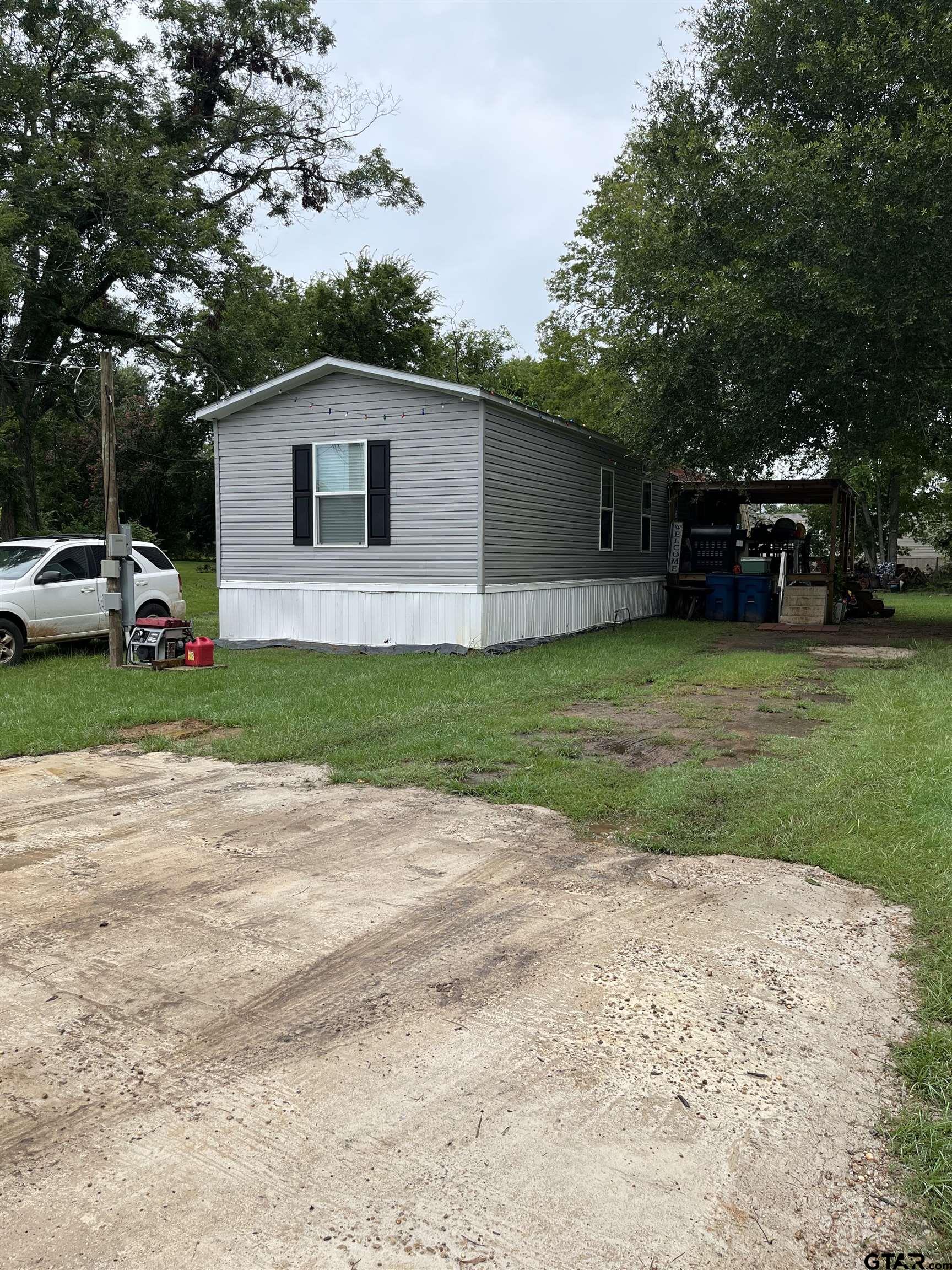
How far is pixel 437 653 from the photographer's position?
489 inches

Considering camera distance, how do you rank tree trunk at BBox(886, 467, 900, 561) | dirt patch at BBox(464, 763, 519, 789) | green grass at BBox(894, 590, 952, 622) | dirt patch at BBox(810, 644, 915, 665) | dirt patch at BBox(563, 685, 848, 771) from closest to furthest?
dirt patch at BBox(464, 763, 519, 789), dirt patch at BBox(563, 685, 848, 771), dirt patch at BBox(810, 644, 915, 665), green grass at BBox(894, 590, 952, 622), tree trunk at BBox(886, 467, 900, 561)

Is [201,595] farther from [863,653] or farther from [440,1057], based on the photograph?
[440,1057]

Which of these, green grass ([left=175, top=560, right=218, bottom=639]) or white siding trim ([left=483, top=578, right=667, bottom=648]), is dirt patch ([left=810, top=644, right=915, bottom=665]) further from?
green grass ([left=175, top=560, right=218, bottom=639])

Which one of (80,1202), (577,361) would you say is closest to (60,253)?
(577,361)

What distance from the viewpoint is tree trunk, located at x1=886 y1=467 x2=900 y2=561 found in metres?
37.3

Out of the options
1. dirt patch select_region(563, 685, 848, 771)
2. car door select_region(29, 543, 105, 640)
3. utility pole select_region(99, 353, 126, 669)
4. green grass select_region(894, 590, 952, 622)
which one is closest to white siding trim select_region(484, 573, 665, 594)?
dirt patch select_region(563, 685, 848, 771)

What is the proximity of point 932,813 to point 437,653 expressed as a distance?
818cm

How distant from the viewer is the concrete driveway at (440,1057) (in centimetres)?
202

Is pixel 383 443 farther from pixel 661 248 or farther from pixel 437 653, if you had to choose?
pixel 661 248

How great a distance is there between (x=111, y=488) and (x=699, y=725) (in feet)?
24.3

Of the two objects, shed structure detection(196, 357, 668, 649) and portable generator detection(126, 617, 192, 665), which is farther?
shed structure detection(196, 357, 668, 649)

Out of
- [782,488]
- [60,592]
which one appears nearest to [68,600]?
[60,592]

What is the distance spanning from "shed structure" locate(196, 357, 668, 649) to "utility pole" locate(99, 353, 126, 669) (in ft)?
8.97

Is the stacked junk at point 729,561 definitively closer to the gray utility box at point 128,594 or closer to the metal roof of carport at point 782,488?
the metal roof of carport at point 782,488
